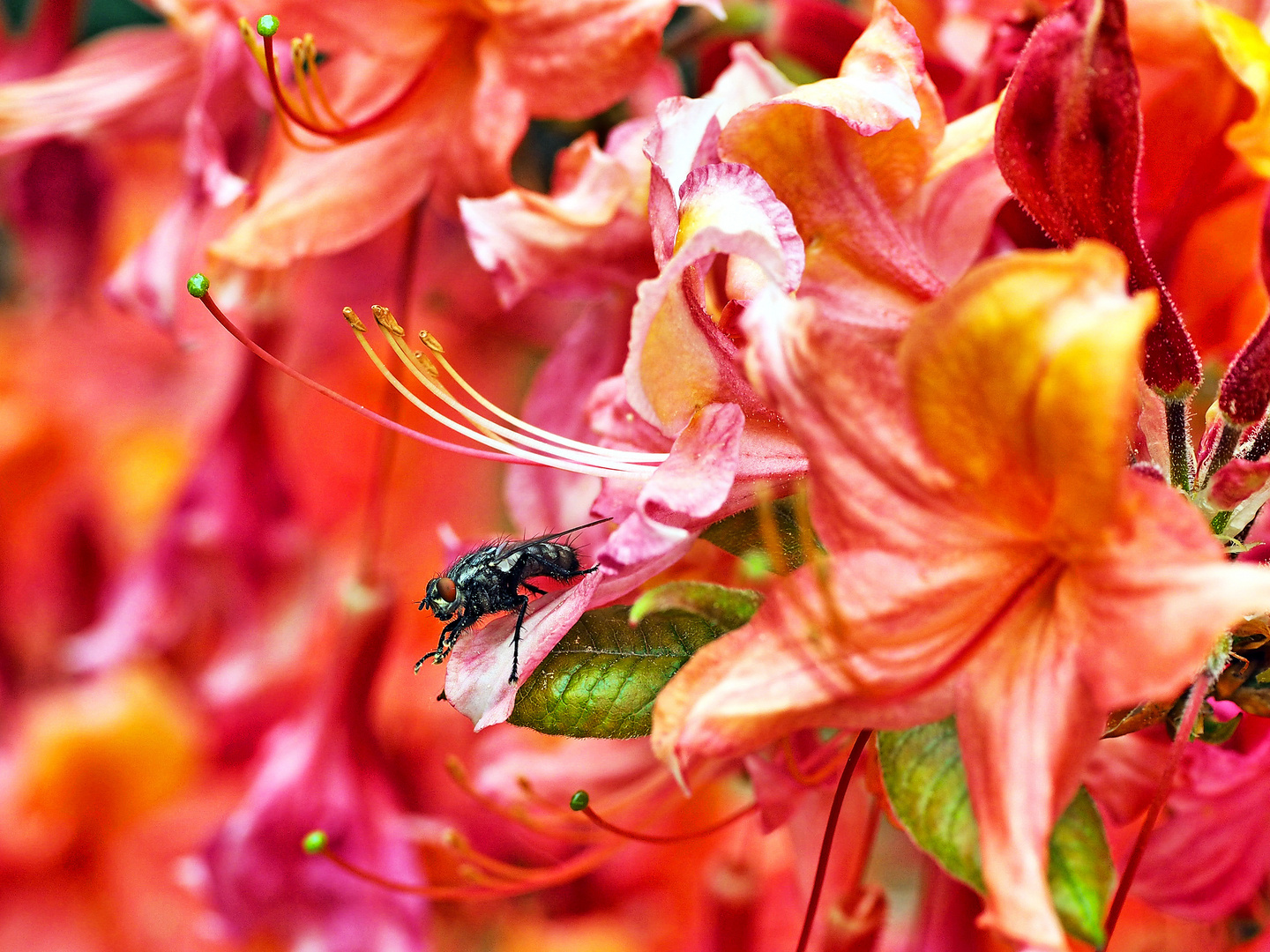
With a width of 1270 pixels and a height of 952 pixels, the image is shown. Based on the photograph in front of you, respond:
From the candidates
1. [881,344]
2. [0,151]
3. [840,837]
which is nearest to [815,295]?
[881,344]

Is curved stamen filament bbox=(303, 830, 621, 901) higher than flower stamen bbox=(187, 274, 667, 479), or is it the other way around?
flower stamen bbox=(187, 274, 667, 479)

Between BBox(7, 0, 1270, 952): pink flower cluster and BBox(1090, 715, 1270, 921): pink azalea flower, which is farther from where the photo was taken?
BBox(1090, 715, 1270, 921): pink azalea flower

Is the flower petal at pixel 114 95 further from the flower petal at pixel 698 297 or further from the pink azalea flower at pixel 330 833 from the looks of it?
the flower petal at pixel 698 297

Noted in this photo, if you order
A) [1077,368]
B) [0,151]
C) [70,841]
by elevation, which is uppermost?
[1077,368]

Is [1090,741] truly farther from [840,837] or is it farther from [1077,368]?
[840,837]

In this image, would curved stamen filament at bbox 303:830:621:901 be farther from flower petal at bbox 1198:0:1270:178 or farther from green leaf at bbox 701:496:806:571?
flower petal at bbox 1198:0:1270:178

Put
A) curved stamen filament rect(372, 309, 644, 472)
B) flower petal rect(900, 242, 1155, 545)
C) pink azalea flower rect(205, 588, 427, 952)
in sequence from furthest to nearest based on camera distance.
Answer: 1. pink azalea flower rect(205, 588, 427, 952)
2. curved stamen filament rect(372, 309, 644, 472)
3. flower petal rect(900, 242, 1155, 545)

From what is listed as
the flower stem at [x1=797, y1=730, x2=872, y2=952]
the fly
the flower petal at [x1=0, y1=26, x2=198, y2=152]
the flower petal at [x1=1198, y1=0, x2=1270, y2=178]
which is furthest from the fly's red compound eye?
the flower petal at [x1=0, y1=26, x2=198, y2=152]

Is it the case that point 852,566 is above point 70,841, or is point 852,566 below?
above
